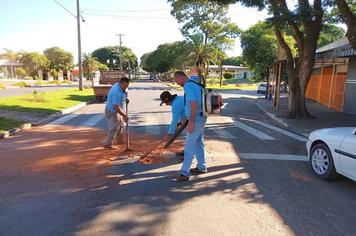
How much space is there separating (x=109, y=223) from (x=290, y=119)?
12.9m

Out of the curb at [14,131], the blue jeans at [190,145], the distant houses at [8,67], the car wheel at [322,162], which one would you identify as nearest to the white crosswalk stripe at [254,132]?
the car wheel at [322,162]

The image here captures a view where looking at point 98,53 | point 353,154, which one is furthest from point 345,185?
point 98,53

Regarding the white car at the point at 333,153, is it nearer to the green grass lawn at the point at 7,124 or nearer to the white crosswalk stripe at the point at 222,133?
the white crosswalk stripe at the point at 222,133

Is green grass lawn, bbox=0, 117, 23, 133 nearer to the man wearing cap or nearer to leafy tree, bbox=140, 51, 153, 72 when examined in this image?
the man wearing cap

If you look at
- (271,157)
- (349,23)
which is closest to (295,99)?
(349,23)

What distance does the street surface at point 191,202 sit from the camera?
4.50m

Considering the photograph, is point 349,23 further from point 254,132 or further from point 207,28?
point 207,28

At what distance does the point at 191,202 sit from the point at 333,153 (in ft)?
8.89

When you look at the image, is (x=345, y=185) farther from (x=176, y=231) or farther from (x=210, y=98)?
(x=176, y=231)

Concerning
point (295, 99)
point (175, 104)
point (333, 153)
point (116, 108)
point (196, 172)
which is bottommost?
point (196, 172)

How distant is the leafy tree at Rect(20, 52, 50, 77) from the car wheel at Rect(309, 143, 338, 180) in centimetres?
8079

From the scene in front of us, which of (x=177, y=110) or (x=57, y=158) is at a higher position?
(x=177, y=110)

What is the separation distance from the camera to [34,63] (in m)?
81.4

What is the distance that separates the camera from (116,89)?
8484 mm
